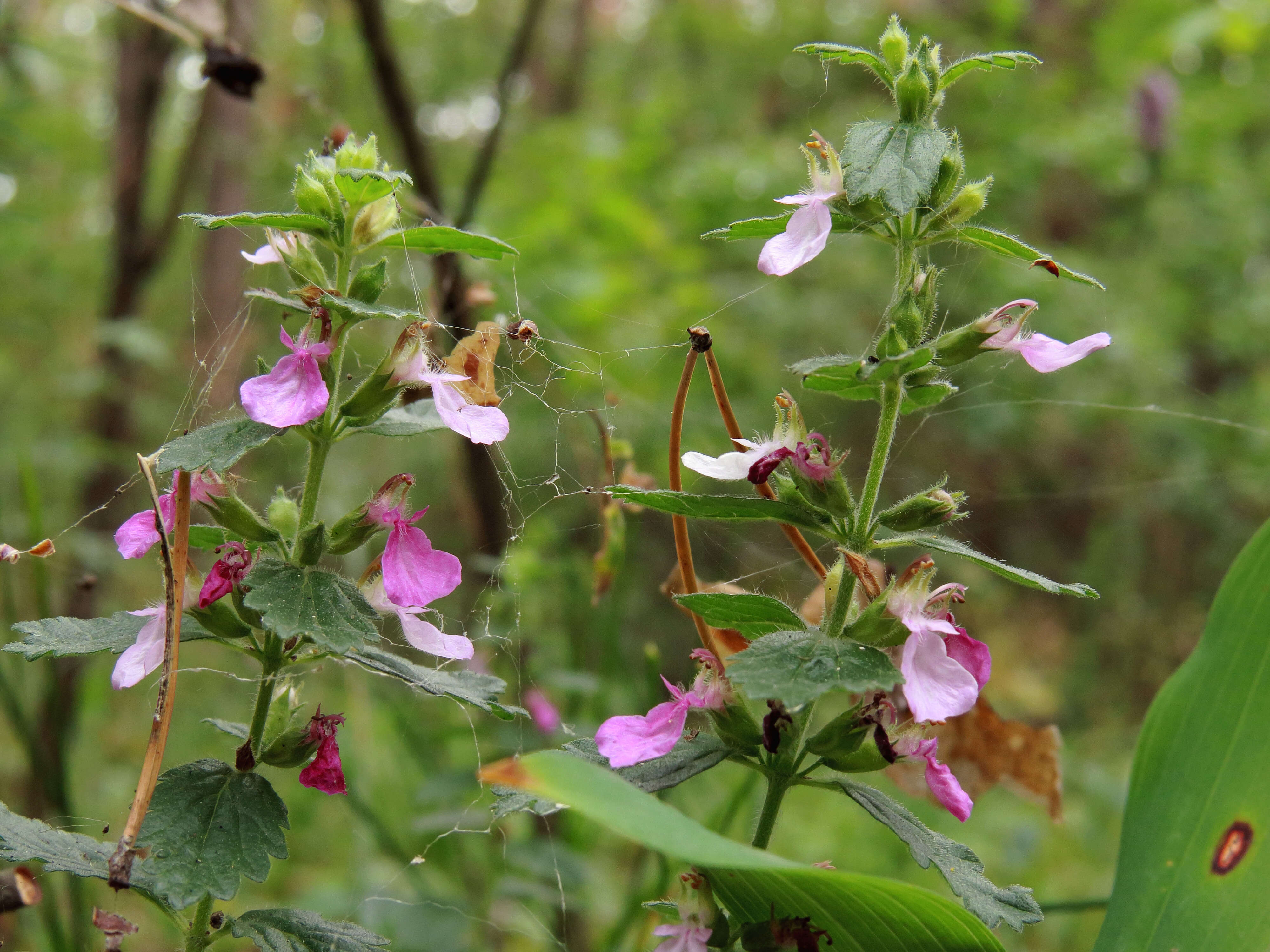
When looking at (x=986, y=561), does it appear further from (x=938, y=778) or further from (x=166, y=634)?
(x=166, y=634)

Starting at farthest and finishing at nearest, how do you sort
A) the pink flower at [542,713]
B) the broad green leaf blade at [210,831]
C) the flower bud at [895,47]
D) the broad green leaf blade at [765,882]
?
1. the pink flower at [542,713]
2. the flower bud at [895,47]
3. the broad green leaf blade at [210,831]
4. the broad green leaf blade at [765,882]

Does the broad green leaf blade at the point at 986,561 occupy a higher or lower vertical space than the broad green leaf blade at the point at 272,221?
lower

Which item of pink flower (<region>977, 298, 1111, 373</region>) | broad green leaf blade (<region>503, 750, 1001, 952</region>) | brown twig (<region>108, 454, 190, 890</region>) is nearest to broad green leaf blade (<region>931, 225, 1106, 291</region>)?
pink flower (<region>977, 298, 1111, 373</region>)

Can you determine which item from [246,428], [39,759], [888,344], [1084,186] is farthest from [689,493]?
[1084,186]

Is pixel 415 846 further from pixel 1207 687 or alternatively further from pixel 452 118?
pixel 452 118

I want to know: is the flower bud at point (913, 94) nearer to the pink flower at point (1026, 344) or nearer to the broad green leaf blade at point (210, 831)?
the pink flower at point (1026, 344)

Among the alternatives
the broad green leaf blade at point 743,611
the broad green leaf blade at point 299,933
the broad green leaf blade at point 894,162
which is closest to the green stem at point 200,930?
the broad green leaf blade at point 299,933
